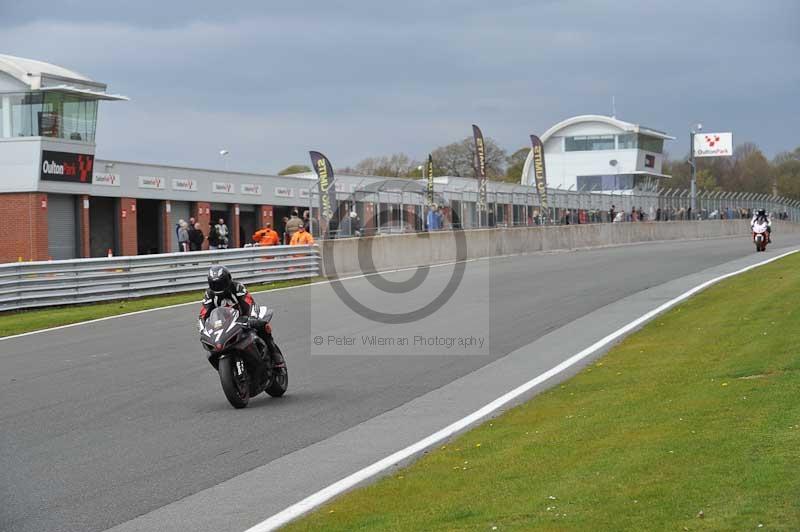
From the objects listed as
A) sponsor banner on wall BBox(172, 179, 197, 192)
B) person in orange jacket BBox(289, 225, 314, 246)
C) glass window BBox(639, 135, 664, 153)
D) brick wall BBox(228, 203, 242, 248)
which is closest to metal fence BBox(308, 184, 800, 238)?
person in orange jacket BBox(289, 225, 314, 246)

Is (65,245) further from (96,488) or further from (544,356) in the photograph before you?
(96,488)

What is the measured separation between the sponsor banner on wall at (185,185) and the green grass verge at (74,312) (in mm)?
26319

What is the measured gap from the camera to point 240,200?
180ft

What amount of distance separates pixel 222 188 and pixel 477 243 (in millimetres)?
20281

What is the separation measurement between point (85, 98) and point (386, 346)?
1230 inches

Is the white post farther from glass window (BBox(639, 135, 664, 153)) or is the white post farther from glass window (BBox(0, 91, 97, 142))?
glass window (BBox(639, 135, 664, 153))

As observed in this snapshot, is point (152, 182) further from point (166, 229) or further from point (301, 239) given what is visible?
point (301, 239)

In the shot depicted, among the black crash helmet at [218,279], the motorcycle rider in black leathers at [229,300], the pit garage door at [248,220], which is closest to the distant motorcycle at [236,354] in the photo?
the motorcycle rider in black leathers at [229,300]

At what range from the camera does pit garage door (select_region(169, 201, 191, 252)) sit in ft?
167

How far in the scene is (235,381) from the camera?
10734 millimetres

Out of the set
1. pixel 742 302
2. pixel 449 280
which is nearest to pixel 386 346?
pixel 742 302

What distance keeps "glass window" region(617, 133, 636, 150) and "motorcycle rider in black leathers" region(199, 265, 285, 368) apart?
101 metres

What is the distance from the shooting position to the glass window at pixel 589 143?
364 ft

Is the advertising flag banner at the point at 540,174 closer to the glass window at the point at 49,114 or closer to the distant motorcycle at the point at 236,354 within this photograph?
the glass window at the point at 49,114
